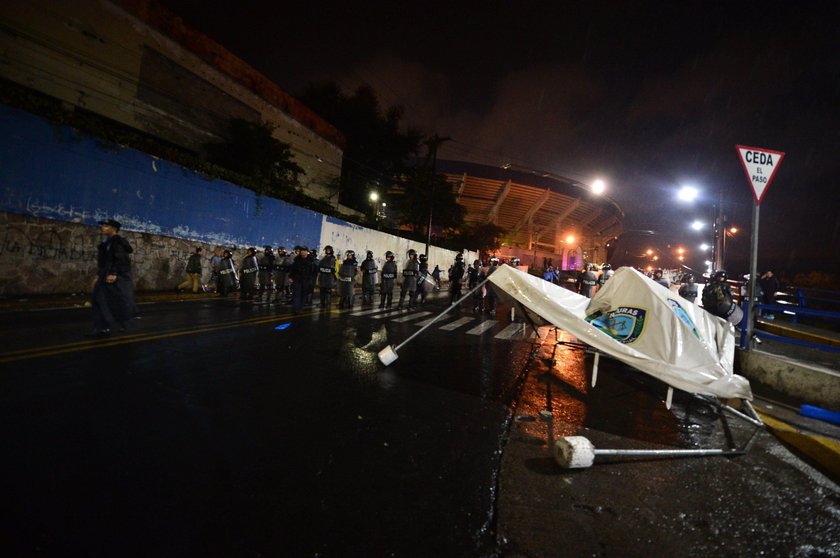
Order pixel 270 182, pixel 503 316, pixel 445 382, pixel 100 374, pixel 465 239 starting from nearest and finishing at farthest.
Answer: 1. pixel 100 374
2. pixel 445 382
3. pixel 503 316
4. pixel 270 182
5. pixel 465 239

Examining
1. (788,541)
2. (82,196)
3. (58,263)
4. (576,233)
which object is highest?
(576,233)

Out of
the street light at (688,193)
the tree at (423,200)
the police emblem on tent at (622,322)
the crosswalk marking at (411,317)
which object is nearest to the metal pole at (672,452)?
the police emblem on tent at (622,322)

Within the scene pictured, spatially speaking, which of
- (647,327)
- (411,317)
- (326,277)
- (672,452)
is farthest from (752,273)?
(326,277)

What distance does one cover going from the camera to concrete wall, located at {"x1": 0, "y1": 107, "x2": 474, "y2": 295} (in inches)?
346

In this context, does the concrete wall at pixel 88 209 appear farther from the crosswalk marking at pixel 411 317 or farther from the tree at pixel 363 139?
the tree at pixel 363 139

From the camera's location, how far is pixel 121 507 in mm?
1973

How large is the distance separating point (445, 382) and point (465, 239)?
34.9 meters

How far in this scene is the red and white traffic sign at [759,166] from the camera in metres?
5.08

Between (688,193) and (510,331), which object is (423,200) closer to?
(688,193)

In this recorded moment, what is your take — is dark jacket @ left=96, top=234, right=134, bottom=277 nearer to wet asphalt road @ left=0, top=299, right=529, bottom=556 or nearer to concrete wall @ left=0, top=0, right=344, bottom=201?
wet asphalt road @ left=0, top=299, right=529, bottom=556

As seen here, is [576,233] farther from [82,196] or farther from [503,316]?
[82,196]

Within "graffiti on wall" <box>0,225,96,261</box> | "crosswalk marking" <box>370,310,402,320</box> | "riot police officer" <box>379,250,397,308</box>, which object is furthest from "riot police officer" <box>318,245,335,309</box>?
"graffiti on wall" <box>0,225,96,261</box>

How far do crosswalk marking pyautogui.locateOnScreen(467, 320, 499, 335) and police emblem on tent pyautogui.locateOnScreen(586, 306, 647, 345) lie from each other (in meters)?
4.04

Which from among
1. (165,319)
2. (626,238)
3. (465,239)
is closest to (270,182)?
(165,319)
